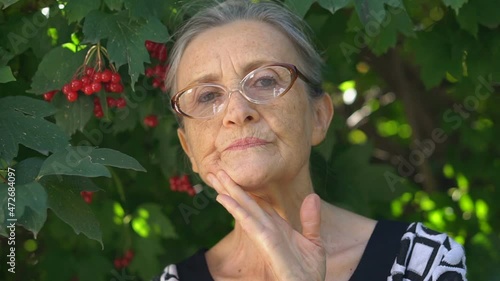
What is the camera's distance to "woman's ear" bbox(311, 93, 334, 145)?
254 cm

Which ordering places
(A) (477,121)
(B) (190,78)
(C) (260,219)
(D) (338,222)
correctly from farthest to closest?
(A) (477,121) < (D) (338,222) < (B) (190,78) < (C) (260,219)

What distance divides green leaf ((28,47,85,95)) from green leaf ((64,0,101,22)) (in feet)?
0.54

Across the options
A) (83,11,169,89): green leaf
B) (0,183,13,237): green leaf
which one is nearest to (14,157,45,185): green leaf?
(0,183,13,237): green leaf

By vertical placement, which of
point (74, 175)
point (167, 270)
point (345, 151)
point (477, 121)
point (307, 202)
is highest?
point (74, 175)

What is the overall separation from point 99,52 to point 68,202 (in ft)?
2.12

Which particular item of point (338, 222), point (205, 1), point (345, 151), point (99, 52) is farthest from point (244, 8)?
point (345, 151)

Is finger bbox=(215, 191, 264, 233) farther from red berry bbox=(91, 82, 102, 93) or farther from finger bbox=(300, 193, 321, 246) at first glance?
red berry bbox=(91, 82, 102, 93)

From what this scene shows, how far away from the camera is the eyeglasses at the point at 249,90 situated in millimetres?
2316

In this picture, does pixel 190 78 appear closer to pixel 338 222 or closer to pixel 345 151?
pixel 338 222

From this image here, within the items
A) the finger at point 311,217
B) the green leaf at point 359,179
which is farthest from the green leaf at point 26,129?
the green leaf at point 359,179

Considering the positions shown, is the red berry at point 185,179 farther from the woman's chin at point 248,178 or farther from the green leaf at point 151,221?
the woman's chin at point 248,178

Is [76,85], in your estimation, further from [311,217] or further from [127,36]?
[311,217]

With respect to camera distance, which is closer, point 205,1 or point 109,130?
point 205,1

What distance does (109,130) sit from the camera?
3.09 m
